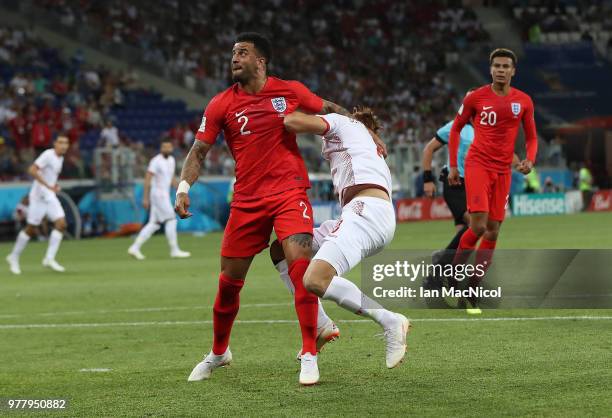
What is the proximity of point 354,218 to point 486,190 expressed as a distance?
4239mm

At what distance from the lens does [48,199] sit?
20.6 m

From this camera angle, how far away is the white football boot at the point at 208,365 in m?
8.38

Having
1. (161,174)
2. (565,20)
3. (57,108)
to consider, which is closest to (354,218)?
(161,174)

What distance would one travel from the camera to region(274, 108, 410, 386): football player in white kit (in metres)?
7.92

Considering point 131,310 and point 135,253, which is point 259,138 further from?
point 135,253

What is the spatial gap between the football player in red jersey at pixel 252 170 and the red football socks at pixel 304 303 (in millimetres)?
113

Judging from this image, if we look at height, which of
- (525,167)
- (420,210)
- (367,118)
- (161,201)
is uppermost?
(367,118)

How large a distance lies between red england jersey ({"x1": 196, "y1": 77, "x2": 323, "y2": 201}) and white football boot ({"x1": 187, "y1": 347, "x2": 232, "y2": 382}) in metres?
1.08

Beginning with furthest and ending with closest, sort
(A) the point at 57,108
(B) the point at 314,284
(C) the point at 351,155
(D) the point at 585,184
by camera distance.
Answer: (D) the point at 585,184
(A) the point at 57,108
(C) the point at 351,155
(B) the point at 314,284

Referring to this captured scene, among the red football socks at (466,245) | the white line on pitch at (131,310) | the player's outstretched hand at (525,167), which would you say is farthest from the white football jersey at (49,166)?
the player's outstretched hand at (525,167)

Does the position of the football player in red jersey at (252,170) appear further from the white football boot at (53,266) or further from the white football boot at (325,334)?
the white football boot at (53,266)

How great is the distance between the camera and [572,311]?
11.6m

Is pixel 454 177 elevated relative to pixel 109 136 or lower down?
elevated

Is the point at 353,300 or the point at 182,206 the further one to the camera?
the point at 182,206
